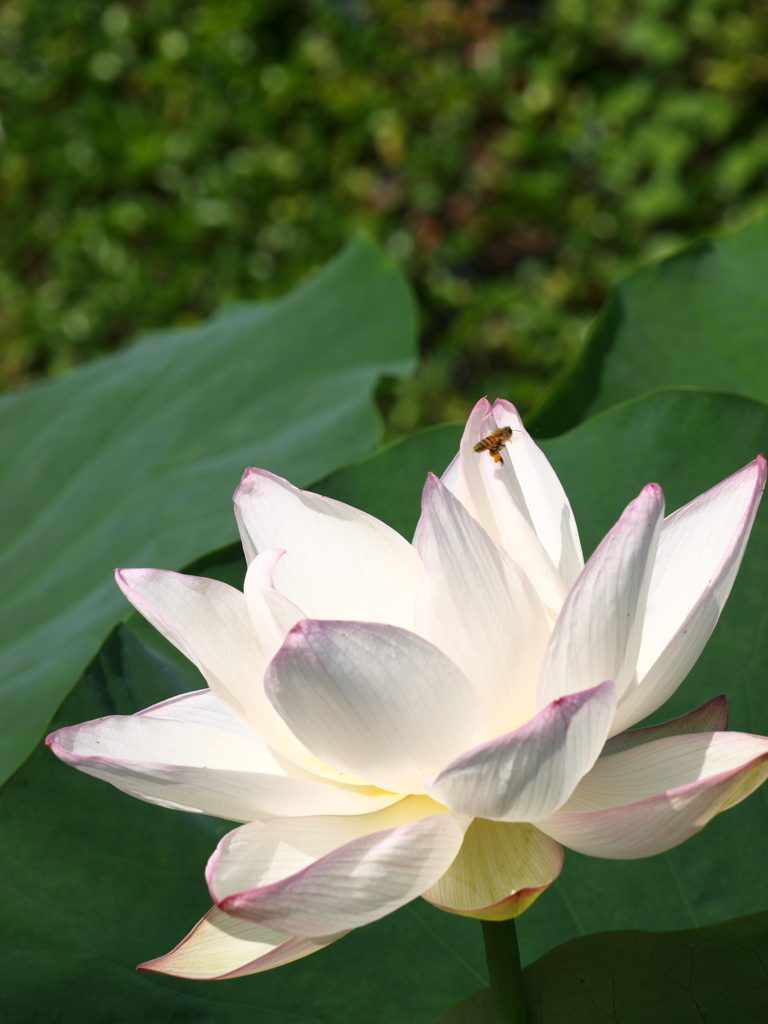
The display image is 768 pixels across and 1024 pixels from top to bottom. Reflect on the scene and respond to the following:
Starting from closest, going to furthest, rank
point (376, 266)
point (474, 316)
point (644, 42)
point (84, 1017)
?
point (84, 1017)
point (376, 266)
point (644, 42)
point (474, 316)

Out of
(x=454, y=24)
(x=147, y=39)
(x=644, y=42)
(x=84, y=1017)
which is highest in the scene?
(x=147, y=39)

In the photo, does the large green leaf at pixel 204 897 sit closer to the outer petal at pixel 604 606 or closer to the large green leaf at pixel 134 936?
the large green leaf at pixel 134 936

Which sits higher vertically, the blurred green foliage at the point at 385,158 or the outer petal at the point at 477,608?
the blurred green foliage at the point at 385,158

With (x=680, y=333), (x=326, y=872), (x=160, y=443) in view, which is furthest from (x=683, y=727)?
(x=160, y=443)

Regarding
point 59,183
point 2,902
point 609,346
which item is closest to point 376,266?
point 609,346

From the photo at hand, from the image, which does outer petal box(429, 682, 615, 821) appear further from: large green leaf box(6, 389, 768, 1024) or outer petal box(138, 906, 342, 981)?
large green leaf box(6, 389, 768, 1024)

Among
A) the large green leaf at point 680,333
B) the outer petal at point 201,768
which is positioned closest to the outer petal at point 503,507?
the outer petal at point 201,768

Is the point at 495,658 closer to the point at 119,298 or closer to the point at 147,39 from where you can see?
the point at 119,298
